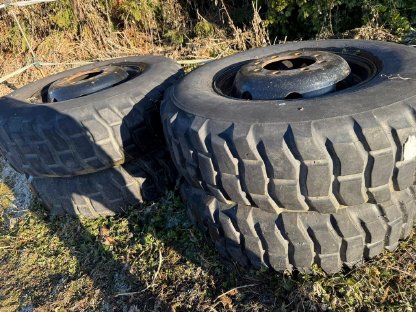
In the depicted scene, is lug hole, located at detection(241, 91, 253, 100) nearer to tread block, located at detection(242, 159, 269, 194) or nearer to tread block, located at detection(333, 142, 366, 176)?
tread block, located at detection(242, 159, 269, 194)

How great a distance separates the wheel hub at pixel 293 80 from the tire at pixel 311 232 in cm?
62

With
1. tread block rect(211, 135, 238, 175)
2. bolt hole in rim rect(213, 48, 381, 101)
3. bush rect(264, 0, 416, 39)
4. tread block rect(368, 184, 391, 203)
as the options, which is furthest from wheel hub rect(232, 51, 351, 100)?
bush rect(264, 0, 416, 39)

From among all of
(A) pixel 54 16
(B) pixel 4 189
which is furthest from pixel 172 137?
(A) pixel 54 16

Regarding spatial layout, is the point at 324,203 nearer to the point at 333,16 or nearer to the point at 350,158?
the point at 350,158

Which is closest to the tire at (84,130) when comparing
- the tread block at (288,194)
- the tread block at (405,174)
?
the tread block at (288,194)

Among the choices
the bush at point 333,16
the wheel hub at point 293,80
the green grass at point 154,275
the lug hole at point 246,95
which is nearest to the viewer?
the green grass at point 154,275

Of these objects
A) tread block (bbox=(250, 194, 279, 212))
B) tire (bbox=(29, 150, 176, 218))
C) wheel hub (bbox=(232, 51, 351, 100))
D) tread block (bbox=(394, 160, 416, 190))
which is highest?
wheel hub (bbox=(232, 51, 351, 100))

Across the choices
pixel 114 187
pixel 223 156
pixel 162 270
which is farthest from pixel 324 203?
pixel 114 187

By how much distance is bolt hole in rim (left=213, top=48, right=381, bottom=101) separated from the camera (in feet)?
7.03

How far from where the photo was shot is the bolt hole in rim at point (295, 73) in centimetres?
214

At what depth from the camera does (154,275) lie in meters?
2.43

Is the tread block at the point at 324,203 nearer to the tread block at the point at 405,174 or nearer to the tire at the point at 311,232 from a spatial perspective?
the tire at the point at 311,232

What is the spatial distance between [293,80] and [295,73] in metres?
0.06

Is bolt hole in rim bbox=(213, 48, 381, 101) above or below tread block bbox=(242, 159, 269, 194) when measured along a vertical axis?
above
